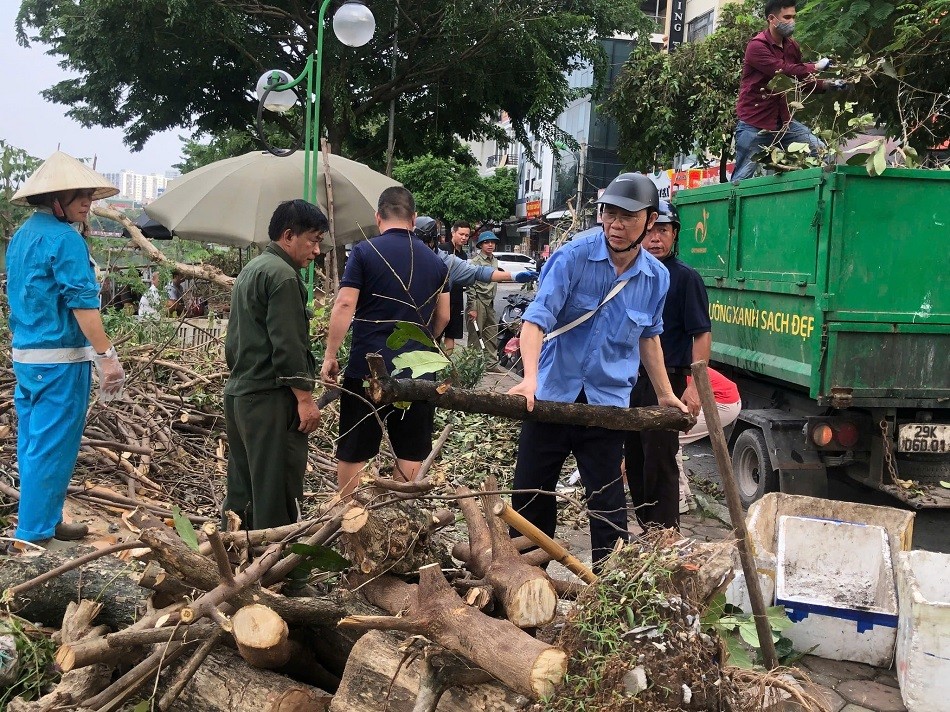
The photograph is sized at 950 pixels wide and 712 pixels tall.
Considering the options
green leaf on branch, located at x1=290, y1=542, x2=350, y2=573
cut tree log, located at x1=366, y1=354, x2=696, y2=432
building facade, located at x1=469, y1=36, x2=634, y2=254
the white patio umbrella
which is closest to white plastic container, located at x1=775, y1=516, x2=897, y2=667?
cut tree log, located at x1=366, y1=354, x2=696, y2=432

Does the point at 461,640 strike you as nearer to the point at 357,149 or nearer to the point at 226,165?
the point at 226,165

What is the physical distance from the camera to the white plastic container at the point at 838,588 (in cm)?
397

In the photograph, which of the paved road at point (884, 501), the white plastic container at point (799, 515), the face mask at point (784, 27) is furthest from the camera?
the face mask at point (784, 27)

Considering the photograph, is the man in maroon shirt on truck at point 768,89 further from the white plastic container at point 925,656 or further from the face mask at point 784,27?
the white plastic container at point 925,656

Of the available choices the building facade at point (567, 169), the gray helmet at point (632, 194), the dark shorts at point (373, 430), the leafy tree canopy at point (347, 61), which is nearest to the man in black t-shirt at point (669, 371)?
the gray helmet at point (632, 194)

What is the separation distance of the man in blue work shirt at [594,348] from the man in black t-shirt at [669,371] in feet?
2.56

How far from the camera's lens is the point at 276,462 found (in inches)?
160

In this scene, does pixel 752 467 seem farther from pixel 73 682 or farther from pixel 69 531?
pixel 73 682

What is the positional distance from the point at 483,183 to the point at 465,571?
36034mm

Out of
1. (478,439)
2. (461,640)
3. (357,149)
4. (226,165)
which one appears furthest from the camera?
(357,149)

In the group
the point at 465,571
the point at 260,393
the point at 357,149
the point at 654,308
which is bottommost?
the point at 465,571

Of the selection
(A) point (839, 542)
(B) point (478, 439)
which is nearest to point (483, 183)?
(B) point (478, 439)

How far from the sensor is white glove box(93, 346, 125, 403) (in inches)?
170

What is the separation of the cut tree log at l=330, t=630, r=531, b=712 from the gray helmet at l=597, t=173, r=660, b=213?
6.25ft
